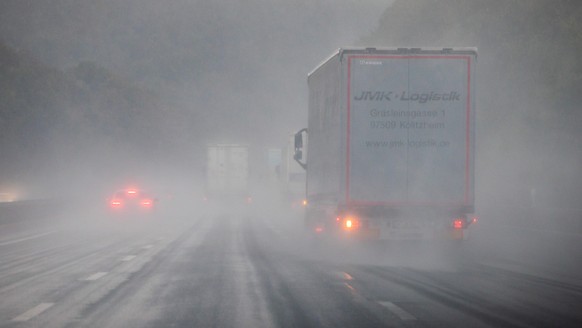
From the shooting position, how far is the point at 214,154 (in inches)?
2089

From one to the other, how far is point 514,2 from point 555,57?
5.49m

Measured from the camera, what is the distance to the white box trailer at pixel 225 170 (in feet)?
173

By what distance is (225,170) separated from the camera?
52719mm

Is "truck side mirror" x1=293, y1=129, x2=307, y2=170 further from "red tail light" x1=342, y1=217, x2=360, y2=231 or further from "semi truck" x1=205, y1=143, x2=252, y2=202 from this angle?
"semi truck" x1=205, y1=143, x2=252, y2=202

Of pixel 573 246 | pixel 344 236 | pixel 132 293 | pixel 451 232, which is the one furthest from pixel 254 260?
pixel 573 246

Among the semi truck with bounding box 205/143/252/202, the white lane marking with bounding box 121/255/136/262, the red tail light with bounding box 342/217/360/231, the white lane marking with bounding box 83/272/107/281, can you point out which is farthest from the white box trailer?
the white lane marking with bounding box 83/272/107/281

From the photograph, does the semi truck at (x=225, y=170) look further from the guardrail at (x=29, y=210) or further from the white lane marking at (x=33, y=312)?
the white lane marking at (x=33, y=312)

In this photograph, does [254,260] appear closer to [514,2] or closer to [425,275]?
[425,275]

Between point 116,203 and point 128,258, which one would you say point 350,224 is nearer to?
point 128,258

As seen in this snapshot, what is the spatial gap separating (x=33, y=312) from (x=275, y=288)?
360 centimetres

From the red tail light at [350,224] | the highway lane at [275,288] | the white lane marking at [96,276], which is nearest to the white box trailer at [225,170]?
the highway lane at [275,288]

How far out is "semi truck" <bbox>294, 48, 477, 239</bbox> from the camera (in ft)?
54.6

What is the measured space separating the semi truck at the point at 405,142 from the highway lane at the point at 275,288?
895 millimetres

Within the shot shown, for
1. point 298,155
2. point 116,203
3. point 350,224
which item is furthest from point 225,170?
point 350,224
